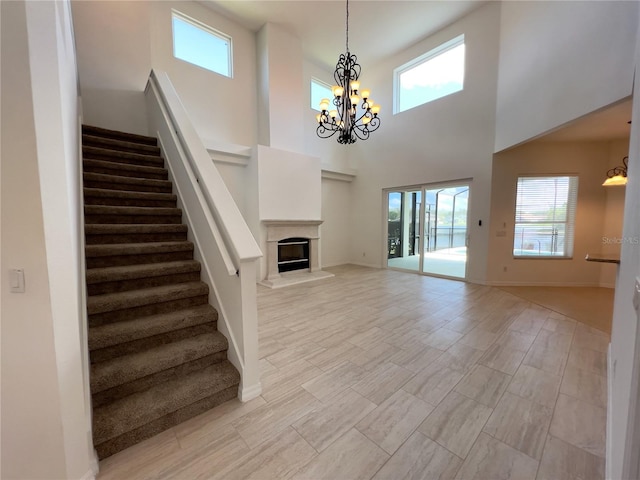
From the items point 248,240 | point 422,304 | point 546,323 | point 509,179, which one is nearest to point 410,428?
point 248,240

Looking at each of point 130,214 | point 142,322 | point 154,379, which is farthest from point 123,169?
point 154,379

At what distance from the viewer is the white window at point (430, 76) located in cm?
538

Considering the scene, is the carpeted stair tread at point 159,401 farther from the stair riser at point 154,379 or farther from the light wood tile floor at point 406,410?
the light wood tile floor at point 406,410

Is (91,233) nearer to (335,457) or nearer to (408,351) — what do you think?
(335,457)

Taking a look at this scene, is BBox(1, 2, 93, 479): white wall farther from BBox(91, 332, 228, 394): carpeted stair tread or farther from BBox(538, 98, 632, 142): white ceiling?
BBox(538, 98, 632, 142): white ceiling

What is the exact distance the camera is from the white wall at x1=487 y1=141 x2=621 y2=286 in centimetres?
482

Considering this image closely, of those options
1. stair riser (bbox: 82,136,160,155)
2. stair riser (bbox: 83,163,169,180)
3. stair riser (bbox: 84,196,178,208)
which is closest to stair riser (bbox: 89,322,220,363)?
stair riser (bbox: 84,196,178,208)

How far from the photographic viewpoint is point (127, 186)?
118 inches

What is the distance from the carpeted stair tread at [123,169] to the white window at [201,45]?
3.07m

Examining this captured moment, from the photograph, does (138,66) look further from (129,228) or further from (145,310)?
(145,310)

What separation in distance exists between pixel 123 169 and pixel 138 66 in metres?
2.74

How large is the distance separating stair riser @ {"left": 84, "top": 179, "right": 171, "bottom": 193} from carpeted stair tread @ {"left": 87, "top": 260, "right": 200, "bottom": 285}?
1.24m

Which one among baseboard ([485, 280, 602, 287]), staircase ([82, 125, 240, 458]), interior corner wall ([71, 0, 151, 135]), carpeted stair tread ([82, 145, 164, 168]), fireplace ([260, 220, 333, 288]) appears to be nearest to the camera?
staircase ([82, 125, 240, 458])

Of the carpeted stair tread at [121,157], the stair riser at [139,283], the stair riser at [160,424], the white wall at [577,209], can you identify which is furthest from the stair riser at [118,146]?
the white wall at [577,209]
